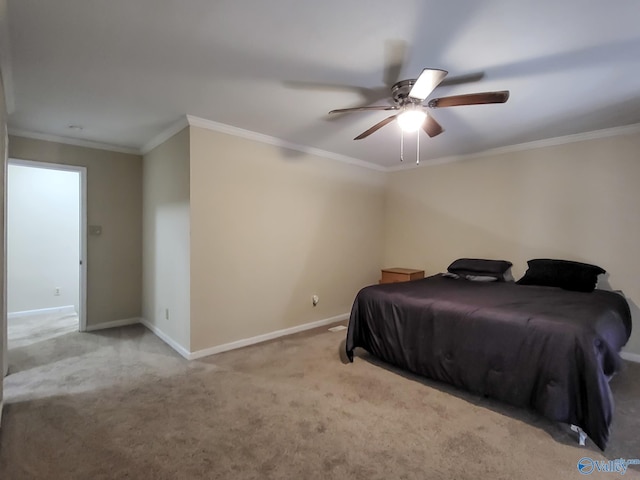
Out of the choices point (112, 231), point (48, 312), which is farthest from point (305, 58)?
point (48, 312)

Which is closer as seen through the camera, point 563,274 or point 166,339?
point 563,274

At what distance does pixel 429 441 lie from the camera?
1931 mm

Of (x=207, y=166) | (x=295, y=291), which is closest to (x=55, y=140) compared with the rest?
(x=207, y=166)

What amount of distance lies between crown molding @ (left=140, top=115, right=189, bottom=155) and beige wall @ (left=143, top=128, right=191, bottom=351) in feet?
0.18

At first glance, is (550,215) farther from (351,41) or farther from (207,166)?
(207,166)

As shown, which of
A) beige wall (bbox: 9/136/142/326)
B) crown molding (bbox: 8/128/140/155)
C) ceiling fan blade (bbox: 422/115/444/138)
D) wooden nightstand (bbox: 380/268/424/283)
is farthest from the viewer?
wooden nightstand (bbox: 380/268/424/283)

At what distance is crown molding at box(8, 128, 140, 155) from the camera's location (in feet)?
11.6

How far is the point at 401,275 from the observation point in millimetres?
4535

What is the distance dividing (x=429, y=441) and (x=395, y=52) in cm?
238

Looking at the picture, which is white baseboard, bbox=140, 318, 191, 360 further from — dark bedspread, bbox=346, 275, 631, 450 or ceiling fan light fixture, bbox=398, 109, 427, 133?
ceiling fan light fixture, bbox=398, 109, 427, 133

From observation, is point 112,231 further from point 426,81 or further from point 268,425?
point 426,81

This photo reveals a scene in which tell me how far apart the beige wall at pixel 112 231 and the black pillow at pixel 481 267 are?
13.9 ft

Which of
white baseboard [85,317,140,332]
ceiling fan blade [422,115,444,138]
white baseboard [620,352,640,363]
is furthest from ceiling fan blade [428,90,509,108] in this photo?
white baseboard [85,317,140,332]

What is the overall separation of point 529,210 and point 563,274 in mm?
926
